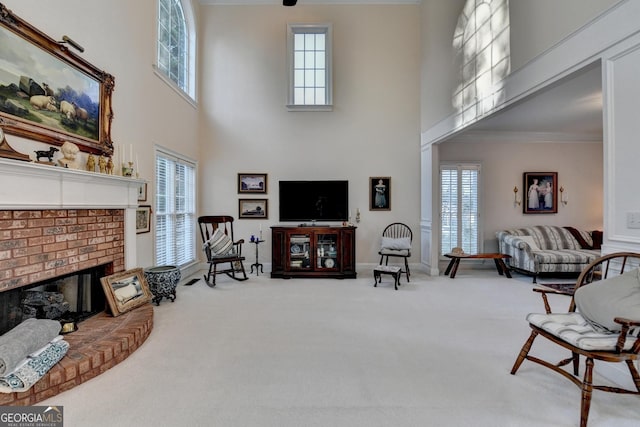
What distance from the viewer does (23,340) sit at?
6.33ft

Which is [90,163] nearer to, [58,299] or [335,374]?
[58,299]

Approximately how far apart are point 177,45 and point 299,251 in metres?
3.93

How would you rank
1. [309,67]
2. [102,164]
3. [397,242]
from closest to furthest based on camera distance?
1. [102,164]
2. [397,242]
3. [309,67]

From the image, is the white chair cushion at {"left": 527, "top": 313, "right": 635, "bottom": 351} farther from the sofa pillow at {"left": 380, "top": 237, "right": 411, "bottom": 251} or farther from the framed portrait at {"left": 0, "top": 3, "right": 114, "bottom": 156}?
the framed portrait at {"left": 0, "top": 3, "right": 114, "bottom": 156}

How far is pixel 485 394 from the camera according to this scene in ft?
6.35

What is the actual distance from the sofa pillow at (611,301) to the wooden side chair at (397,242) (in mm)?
3159

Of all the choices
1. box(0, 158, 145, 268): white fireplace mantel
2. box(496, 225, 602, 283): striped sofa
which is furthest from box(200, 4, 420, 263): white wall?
box(0, 158, 145, 268): white fireplace mantel

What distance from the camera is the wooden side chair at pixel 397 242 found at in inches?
207

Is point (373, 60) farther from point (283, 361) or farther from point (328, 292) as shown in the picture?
point (283, 361)

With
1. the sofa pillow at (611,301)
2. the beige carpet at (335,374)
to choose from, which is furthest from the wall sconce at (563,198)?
the sofa pillow at (611,301)

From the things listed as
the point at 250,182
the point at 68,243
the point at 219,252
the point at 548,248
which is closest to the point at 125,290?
the point at 68,243

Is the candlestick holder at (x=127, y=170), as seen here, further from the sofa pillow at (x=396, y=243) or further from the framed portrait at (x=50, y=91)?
the sofa pillow at (x=396, y=243)

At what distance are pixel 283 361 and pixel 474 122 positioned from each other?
3.62 meters

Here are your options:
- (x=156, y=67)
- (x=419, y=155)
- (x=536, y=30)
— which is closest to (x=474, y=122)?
(x=536, y=30)
